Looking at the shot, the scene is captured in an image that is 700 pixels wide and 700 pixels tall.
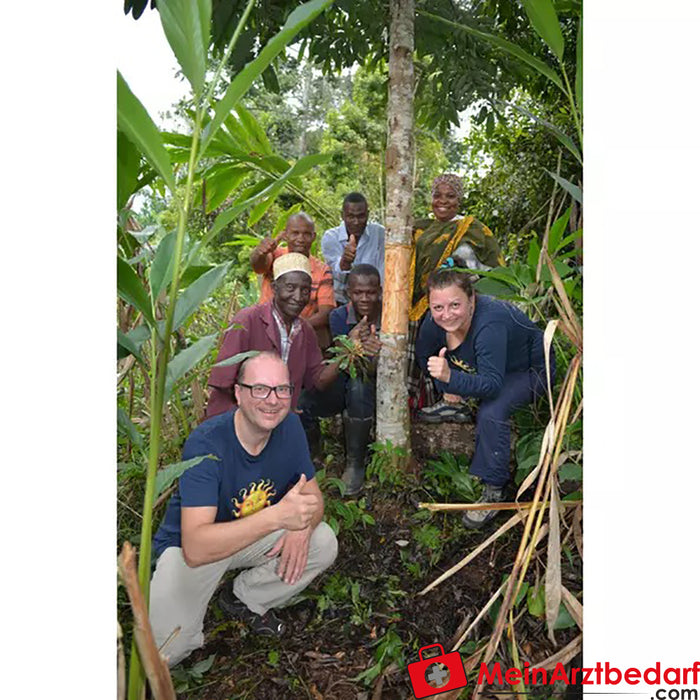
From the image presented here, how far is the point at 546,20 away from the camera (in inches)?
39.6

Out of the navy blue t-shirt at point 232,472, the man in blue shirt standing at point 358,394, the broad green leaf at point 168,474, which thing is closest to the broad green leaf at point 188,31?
the broad green leaf at point 168,474

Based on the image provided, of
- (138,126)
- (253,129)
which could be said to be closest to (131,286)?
(138,126)

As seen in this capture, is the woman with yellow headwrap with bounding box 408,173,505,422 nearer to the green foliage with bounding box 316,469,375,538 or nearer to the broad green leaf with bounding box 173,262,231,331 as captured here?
the green foliage with bounding box 316,469,375,538

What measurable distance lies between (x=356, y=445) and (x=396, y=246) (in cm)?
56

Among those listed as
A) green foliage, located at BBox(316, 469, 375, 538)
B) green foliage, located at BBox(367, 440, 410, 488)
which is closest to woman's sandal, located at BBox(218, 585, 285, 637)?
green foliage, located at BBox(316, 469, 375, 538)

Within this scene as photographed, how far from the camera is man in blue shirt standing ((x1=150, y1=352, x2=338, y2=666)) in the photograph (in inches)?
45.7

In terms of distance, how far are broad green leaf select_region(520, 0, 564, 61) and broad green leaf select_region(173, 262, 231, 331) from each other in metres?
0.65

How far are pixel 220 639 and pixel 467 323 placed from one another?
3.08 ft

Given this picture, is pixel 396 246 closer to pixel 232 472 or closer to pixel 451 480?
pixel 451 480

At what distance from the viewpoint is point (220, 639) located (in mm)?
1353

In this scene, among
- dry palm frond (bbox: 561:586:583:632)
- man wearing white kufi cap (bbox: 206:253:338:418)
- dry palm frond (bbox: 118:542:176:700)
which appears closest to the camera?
dry palm frond (bbox: 118:542:176:700)

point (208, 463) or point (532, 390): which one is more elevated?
point (532, 390)
